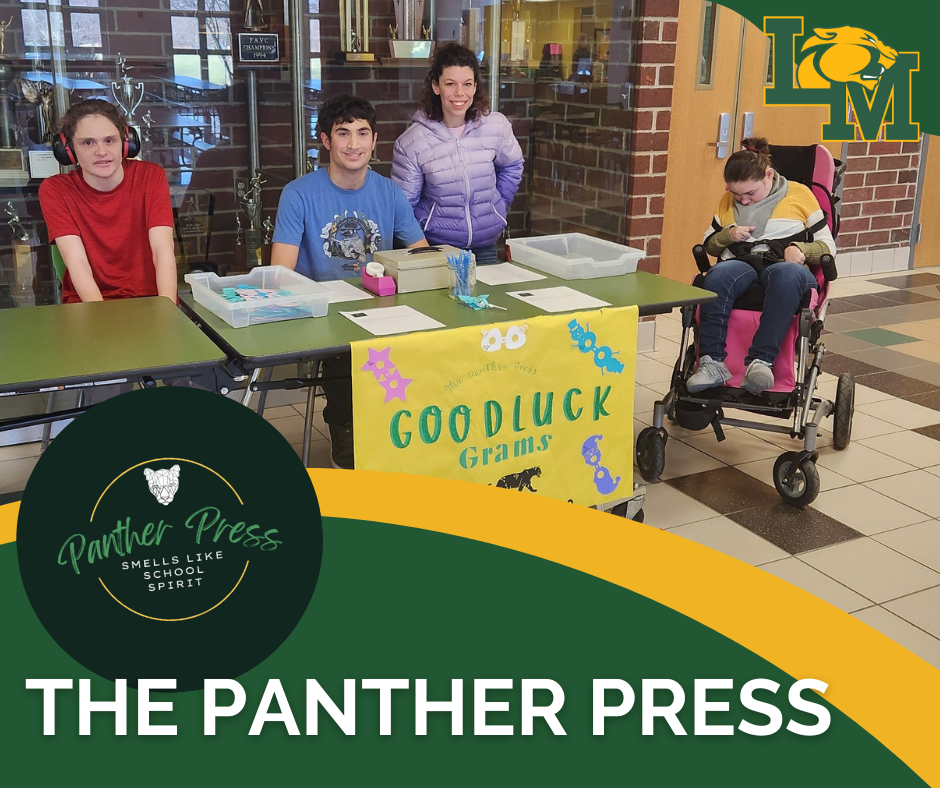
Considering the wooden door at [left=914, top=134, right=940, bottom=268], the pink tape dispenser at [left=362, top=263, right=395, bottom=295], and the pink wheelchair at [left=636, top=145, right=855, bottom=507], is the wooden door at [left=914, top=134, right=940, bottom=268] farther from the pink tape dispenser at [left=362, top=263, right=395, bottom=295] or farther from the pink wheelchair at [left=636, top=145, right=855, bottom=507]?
the pink tape dispenser at [left=362, top=263, right=395, bottom=295]

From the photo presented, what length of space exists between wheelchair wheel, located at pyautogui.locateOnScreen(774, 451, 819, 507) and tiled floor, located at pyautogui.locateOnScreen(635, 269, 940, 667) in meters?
0.04

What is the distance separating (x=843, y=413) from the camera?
3836 millimetres

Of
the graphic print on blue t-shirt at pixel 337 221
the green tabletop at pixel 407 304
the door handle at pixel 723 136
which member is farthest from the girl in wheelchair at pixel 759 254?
the door handle at pixel 723 136

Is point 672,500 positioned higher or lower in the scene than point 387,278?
lower

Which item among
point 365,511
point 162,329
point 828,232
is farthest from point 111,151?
point 828,232

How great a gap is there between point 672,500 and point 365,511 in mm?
1444

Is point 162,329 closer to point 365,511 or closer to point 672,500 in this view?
point 365,511

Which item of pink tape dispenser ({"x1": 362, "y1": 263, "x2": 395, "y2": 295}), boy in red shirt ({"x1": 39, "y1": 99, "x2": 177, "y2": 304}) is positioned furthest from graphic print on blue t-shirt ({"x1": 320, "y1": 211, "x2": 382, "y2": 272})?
boy in red shirt ({"x1": 39, "y1": 99, "x2": 177, "y2": 304})

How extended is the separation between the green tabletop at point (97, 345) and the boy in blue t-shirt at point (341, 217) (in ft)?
1.88

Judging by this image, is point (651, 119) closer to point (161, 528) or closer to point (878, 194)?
point (878, 194)

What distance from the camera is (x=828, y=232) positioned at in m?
3.64

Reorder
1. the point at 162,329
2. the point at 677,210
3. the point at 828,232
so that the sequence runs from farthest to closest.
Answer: the point at 677,210 < the point at 828,232 < the point at 162,329

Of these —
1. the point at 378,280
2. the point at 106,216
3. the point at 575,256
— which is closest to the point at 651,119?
the point at 575,256

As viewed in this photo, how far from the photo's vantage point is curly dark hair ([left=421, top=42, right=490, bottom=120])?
3.60 metres
